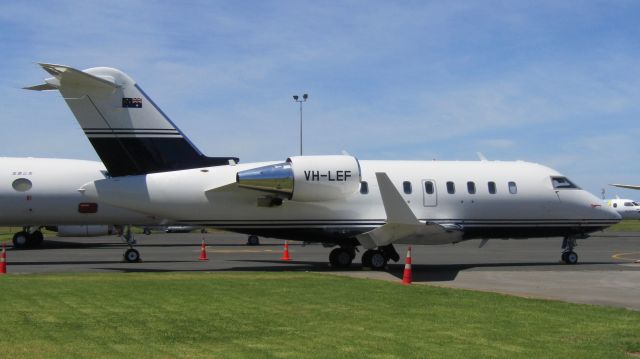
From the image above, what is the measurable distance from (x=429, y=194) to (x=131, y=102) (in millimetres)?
9096

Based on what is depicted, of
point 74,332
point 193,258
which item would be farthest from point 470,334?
point 193,258

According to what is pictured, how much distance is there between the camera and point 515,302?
1323 centimetres

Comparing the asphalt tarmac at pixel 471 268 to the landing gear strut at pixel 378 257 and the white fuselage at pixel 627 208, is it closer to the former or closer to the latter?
the landing gear strut at pixel 378 257

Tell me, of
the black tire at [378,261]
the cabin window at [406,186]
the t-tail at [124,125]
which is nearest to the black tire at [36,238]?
the t-tail at [124,125]

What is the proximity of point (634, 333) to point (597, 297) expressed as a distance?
16.0ft

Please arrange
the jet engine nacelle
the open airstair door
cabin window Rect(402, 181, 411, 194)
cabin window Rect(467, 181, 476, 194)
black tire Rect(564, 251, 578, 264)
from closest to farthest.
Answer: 1. the open airstair door
2. cabin window Rect(402, 181, 411, 194)
3. cabin window Rect(467, 181, 476, 194)
4. black tire Rect(564, 251, 578, 264)
5. the jet engine nacelle

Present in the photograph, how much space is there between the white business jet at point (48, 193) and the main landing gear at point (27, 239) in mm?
4380

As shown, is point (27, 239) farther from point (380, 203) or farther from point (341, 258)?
point (380, 203)

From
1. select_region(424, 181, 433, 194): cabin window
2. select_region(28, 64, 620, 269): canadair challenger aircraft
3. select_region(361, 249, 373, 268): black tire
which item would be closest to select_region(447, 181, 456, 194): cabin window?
select_region(28, 64, 620, 269): canadair challenger aircraft

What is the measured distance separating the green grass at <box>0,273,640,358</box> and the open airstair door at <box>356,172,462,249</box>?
4.40m

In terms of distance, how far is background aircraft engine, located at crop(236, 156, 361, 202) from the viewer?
20.7 meters

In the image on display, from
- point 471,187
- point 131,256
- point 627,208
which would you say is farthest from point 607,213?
point 627,208

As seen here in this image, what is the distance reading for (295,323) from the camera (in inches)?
427

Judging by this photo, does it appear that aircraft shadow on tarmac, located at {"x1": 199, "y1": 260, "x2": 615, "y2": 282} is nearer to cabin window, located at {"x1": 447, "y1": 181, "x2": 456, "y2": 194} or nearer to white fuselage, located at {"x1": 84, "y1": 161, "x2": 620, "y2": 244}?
white fuselage, located at {"x1": 84, "y1": 161, "x2": 620, "y2": 244}
